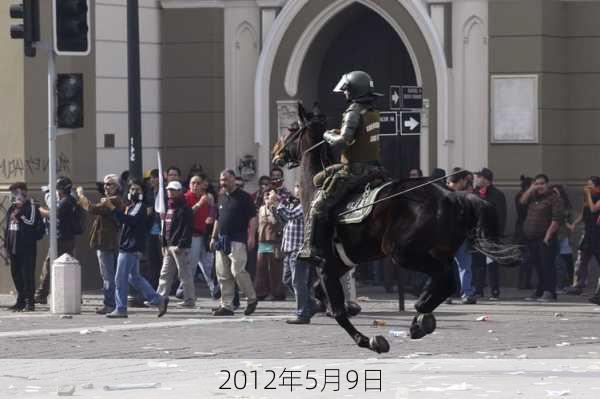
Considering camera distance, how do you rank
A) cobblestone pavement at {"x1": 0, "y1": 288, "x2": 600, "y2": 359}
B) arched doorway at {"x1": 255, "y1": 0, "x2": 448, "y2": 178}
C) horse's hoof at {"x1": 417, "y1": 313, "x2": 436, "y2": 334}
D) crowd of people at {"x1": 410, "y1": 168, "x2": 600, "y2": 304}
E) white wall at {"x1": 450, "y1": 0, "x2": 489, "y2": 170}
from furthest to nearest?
arched doorway at {"x1": 255, "y1": 0, "x2": 448, "y2": 178} → white wall at {"x1": 450, "y1": 0, "x2": 489, "y2": 170} → crowd of people at {"x1": 410, "y1": 168, "x2": 600, "y2": 304} → cobblestone pavement at {"x1": 0, "y1": 288, "x2": 600, "y2": 359} → horse's hoof at {"x1": 417, "y1": 313, "x2": 436, "y2": 334}

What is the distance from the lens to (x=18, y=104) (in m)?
25.3

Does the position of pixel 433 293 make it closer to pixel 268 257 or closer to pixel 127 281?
pixel 127 281

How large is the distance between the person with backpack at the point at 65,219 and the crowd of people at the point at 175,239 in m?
0.01

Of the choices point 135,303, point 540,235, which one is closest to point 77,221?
point 135,303

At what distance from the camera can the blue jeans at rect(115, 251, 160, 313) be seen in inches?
829

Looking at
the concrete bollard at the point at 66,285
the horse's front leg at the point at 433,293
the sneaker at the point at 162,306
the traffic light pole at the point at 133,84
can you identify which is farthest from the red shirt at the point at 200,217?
the horse's front leg at the point at 433,293

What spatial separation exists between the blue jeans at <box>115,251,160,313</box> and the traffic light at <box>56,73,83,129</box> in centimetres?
183

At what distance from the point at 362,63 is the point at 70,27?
749cm

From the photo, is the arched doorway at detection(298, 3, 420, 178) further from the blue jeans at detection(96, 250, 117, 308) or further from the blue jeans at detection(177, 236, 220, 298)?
the blue jeans at detection(96, 250, 117, 308)

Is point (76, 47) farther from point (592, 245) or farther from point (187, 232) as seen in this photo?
point (592, 245)

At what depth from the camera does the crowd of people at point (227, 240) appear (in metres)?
21.1

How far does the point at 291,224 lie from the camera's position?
20438mm

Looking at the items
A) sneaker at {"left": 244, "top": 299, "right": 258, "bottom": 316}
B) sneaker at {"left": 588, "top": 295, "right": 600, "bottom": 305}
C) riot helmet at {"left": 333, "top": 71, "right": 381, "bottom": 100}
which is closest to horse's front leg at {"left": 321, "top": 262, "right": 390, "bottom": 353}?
riot helmet at {"left": 333, "top": 71, "right": 381, "bottom": 100}

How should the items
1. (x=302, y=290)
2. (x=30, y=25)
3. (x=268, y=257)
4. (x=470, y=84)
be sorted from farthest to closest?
(x=470, y=84) < (x=268, y=257) < (x=30, y=25) < (x=302, y=290)
